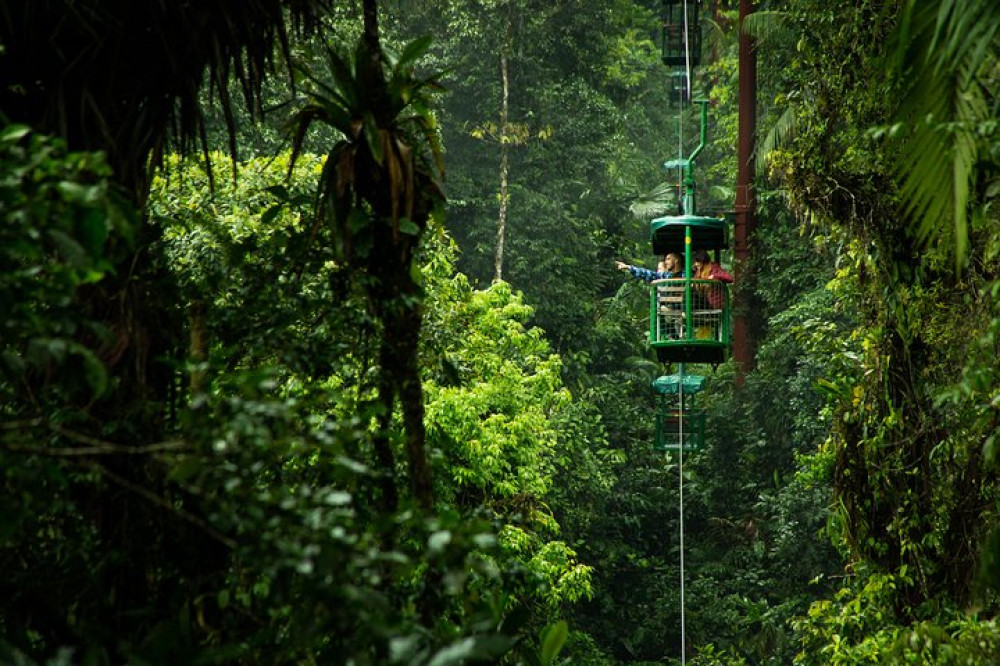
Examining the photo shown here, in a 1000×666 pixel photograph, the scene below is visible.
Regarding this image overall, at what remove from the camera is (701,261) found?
40.8ft

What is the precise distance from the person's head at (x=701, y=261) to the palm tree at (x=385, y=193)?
769 cm

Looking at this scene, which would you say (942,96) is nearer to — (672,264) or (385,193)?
(385,193)

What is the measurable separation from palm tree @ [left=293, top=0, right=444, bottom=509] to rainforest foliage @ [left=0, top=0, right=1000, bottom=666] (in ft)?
0.04

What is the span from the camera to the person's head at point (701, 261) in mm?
12211

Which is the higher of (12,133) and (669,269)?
(669,269)

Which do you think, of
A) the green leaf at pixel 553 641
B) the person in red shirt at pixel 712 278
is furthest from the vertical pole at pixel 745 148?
the green leaf at pixel 553 641

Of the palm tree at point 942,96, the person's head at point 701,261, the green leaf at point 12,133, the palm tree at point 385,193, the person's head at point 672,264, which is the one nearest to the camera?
the green leaf at point 12,133

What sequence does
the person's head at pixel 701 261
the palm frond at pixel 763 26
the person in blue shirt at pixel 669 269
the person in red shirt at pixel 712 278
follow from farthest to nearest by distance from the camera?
the palm frond at pixel 763 26 → the person in blue shirt at pixel 669 269 → the person's head at pixel 701 261 → the person in red shirt at pixel 712 278

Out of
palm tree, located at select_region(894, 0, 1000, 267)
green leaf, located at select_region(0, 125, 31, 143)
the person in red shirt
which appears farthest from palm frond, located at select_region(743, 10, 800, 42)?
green leaf, located at select_region(0, 125, 31, 143)

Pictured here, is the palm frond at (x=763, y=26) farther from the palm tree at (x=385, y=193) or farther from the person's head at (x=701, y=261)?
the palm tree at (x=385, y=193)

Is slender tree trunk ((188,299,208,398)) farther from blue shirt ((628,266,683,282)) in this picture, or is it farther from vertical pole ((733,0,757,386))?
vertical pole ((733,0,757,386))

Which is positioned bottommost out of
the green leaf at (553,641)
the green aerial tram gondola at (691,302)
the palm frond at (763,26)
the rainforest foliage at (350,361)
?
the green leaf at (553,641)

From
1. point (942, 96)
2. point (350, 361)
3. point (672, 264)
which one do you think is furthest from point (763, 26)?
point (942, 96)

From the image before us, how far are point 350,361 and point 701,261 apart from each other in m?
7.75
